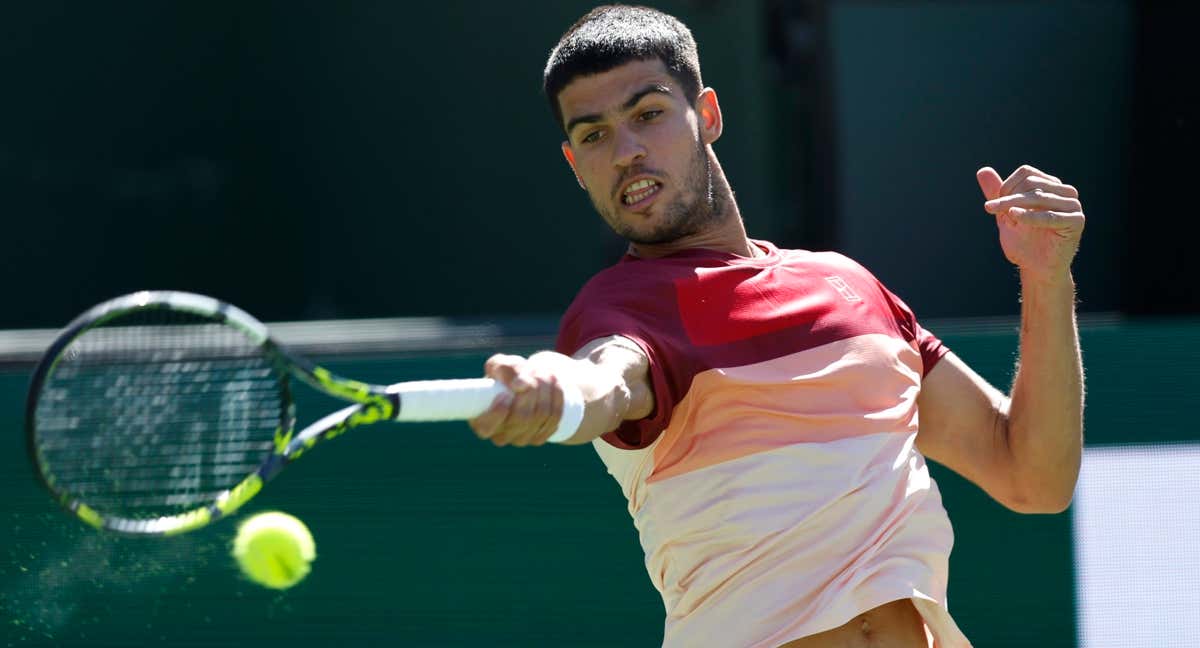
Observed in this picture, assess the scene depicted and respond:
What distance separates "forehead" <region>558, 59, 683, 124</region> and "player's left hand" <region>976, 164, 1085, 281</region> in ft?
1.87

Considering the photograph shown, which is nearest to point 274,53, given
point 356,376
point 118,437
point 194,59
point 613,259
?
point 194,59

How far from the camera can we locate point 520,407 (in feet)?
6.27

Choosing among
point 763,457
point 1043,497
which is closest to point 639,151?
point 763,457

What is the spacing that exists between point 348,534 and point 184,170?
144 inches

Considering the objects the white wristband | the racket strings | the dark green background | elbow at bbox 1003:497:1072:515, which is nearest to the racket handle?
the white wristband

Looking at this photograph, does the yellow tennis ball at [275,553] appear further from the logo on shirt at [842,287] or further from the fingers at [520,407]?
the logo on shirt at [842,287]

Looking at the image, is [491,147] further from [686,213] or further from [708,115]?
→ [686,213]

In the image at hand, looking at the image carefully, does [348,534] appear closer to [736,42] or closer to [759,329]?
[759,329]

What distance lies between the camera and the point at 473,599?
133 inches

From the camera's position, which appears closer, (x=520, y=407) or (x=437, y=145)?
(x=520, y=407)

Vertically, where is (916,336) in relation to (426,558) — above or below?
above

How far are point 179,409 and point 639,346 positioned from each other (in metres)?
0.94

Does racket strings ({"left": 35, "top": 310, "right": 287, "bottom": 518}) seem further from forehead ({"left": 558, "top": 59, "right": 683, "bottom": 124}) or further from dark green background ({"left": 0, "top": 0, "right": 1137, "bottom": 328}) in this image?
dark green background ({"left": 0, "top": 0, "right": 1137, "bottom": 328})

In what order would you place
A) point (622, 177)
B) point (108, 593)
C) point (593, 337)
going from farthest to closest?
1. point (108, 593)
2. point (622, 177)
3. point (593, 337)
